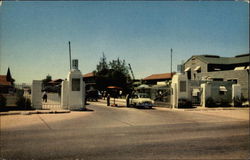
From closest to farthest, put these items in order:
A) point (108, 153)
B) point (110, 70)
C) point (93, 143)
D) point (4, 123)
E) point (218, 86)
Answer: point (108, 153)
point (93, 143)
point (4, 123)
point (218, 86)
point (110, 70)

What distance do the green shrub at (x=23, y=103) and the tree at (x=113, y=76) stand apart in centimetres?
3037

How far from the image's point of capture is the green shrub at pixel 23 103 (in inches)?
793

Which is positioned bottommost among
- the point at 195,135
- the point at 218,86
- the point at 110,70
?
the point at 195,135

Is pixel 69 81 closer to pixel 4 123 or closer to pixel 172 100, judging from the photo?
pixel 4 123

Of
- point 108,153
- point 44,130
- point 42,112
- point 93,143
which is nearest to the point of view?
point 108,153

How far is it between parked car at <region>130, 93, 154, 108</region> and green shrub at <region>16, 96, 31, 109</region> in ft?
33.5

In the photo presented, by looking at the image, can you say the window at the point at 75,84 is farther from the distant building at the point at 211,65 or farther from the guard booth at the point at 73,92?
the distant building at the point at 211,65

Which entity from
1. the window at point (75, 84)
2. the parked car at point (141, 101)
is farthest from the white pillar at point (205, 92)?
the window at point (75, 84)

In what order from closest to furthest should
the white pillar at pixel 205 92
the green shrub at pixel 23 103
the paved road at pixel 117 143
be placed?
the paved road at pixel 117 143, the green shrub at pixel 23 103, the white pillar at pixel 205 92

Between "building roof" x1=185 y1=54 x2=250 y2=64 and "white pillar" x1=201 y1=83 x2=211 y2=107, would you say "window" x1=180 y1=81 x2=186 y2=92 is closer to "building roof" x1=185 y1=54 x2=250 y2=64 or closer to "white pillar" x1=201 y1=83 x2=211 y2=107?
"white pillar" x1=201 y1=83 x2=211 y2=107

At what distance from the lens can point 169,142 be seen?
32.1 ft

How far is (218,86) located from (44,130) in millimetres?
24689

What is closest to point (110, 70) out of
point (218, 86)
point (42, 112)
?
point (218, 86)

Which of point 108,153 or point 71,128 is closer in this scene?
point 108,153
